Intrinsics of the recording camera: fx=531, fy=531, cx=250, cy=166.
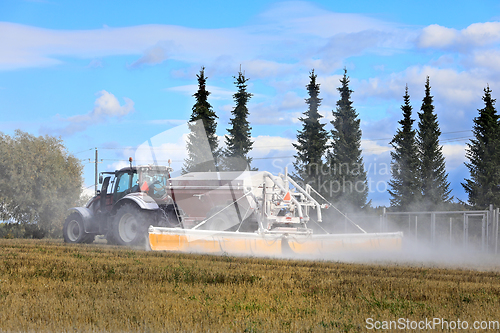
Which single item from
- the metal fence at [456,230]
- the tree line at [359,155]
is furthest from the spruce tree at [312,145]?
the metal fence at [456,230]

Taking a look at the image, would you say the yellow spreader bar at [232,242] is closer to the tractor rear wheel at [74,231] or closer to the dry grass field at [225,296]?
the dry grass field at [225,296]

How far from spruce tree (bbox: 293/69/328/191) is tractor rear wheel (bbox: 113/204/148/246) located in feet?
76.6

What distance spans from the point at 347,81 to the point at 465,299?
3695 centimetres

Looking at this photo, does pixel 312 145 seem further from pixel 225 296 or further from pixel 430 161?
pixel 225 296

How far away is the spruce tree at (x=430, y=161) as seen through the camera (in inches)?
1722

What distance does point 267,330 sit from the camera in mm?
6402

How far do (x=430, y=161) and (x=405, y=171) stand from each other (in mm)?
2507

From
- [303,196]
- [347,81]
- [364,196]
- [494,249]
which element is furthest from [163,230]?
[347,81]

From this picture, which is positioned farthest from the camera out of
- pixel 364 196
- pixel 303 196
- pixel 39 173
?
pixel 39 173

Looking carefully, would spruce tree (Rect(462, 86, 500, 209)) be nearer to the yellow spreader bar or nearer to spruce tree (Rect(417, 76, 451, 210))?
spruce tree (Rect(417, 76, 451, 210))

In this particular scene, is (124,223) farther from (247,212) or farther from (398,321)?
(398,321)

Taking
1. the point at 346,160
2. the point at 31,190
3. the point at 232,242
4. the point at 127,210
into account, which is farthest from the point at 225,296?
the point at 31,190

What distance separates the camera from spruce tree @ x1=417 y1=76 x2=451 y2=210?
144ft

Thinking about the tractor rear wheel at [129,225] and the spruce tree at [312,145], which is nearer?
the tractor rear wheel at [129,225]
